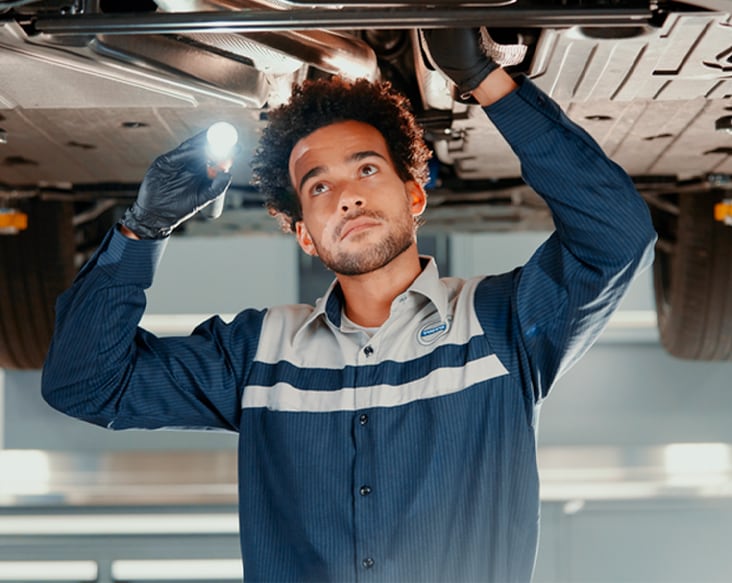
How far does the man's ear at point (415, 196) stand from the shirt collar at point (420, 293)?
0.38 feet

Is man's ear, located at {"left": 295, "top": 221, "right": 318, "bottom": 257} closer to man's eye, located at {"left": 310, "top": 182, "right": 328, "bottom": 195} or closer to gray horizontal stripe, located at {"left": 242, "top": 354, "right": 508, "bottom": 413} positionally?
man's eye, located at {"left": 310, "top": 182, "right": 328, "bottom": 195}

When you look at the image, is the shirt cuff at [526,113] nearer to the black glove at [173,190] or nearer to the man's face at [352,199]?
the man's face at [352,199]

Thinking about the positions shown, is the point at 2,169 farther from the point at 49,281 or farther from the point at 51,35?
the point at 51,35

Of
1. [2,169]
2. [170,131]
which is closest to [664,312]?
[170,131]

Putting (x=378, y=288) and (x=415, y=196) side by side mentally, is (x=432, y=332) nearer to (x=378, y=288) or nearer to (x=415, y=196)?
(x=378, y=288)

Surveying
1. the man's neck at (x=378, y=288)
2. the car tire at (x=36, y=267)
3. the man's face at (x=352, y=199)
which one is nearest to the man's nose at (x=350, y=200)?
the man's face at (x=352, y=199)

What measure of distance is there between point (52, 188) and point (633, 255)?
1908 mm

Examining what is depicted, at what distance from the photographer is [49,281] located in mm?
2895

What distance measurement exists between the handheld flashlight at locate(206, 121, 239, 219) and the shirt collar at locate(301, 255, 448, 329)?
30 cm

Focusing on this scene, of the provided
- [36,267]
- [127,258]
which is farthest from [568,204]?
[36,267]

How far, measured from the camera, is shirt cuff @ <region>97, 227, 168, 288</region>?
1.63m

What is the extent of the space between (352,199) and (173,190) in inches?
11.8

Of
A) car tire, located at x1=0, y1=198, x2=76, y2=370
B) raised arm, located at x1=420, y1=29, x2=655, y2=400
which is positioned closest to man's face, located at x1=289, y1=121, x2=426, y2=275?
raised arm, located at x1=420, y1=29, x2=655, y2=400

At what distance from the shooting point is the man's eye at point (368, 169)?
1712mm
